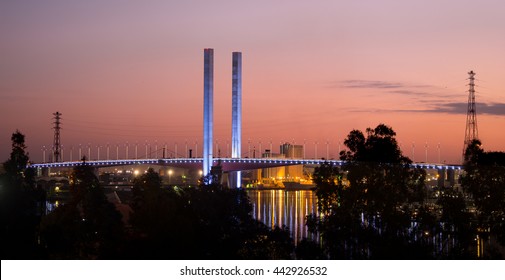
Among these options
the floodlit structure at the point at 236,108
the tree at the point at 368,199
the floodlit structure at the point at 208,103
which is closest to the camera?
the tree at the point at 368,199

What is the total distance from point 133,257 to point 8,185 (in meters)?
3.30

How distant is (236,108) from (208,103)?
309cm

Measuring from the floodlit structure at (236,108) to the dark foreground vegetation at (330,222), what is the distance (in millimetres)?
30879

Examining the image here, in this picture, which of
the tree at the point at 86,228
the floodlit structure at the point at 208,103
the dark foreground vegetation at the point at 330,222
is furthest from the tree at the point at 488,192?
the floodlit structure at the point at 208,103

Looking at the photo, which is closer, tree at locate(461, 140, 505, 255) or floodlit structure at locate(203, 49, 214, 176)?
tree at locate(461, 140, 505, 255)

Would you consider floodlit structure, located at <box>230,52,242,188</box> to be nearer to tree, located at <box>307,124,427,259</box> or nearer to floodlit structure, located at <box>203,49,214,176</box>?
floodlit structure, located at <box>203,49,214,176</box>

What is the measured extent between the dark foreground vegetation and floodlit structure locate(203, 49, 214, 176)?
28494 millimetres

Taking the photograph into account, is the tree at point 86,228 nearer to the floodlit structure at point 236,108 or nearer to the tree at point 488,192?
the tree at point 488,192

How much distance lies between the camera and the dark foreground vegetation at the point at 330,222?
12.8 m

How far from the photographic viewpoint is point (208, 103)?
45.6 metres

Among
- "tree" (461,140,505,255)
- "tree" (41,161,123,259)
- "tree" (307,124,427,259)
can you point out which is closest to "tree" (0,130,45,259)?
"tree" (41,161,123,259)

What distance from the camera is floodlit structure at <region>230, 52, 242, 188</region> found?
47688 mm

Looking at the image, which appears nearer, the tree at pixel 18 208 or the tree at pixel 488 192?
the tree at pixel 18 208
